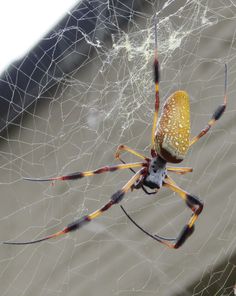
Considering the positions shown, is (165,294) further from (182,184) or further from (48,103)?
(48,103)

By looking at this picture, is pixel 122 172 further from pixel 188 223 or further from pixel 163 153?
pixel 163 153

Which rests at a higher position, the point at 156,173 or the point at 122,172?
the point at 156,173

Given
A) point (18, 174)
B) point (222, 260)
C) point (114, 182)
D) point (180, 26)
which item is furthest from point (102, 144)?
point (222, 260)

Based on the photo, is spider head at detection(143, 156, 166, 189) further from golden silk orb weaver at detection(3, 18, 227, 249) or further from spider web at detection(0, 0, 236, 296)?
spider web at detection(0, 0, 236, 296)

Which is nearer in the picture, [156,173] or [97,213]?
[97,213]

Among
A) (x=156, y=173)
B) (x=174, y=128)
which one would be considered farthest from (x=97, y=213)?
(x=174, y=128)

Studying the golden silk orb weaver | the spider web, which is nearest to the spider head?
the golden silk orb weaver
